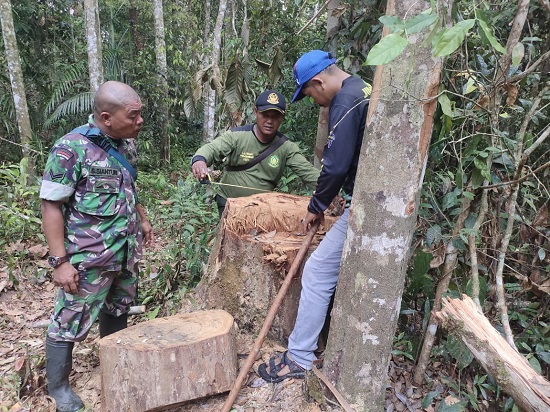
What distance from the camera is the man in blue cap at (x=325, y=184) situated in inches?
94.8

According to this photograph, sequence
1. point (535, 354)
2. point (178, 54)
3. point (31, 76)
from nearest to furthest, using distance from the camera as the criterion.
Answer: point (535, 354) → point (31, 76) → point (178, 54)

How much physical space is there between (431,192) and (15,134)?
8.75 metres

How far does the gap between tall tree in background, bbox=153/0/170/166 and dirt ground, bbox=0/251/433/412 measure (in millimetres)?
6841

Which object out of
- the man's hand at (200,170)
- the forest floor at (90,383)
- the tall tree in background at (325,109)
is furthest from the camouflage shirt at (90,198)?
the tall tree in background at (325,109)

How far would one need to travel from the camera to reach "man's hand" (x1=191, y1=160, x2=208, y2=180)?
11.2 feet

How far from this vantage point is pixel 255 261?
3.04m

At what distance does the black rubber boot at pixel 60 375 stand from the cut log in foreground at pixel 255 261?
41.1 inches

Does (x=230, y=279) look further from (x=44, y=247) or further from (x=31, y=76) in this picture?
(x=31, y=76)

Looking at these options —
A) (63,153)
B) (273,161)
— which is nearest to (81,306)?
(63,153)

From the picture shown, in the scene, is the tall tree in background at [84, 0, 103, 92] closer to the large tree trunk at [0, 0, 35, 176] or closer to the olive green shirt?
the large tree trunk at [0, 0, 35, 176]

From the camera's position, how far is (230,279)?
124 inches

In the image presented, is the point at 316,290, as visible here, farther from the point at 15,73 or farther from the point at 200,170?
the point at 15,73

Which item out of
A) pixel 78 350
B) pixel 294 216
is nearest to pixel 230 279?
pixel 294 216

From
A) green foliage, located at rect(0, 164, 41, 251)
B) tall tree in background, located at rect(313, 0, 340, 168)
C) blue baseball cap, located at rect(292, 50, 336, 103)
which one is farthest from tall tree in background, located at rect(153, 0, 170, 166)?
blue baseball cap, located at rect(292, 50, 336, 103)
